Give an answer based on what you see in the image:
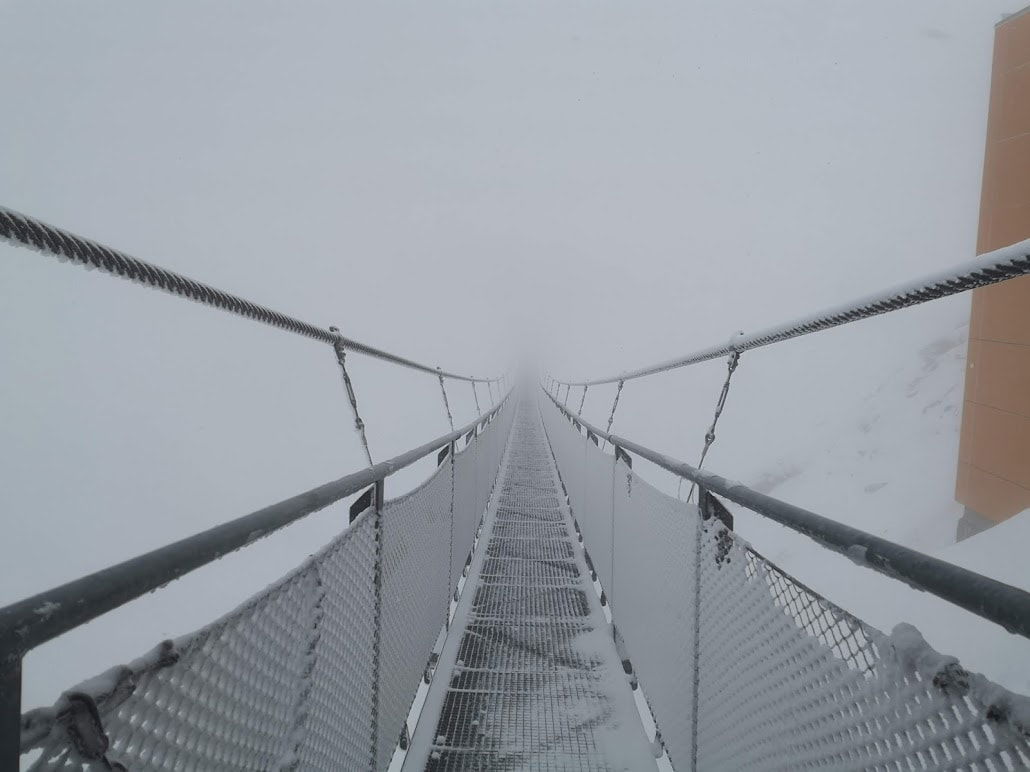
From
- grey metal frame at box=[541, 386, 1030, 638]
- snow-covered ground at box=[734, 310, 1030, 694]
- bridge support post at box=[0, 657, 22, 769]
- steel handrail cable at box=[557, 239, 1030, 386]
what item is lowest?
snow-covered ground at box=[734, 310, 1030, 694]

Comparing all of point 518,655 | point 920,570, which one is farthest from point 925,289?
point 518,655

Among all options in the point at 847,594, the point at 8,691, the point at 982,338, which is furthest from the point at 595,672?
the point at 847,594

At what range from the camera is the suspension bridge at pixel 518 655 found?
64 cm

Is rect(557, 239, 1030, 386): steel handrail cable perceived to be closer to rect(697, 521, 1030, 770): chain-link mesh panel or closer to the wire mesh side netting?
rect(697, 521, 1030, 770): chain-link mesh panel

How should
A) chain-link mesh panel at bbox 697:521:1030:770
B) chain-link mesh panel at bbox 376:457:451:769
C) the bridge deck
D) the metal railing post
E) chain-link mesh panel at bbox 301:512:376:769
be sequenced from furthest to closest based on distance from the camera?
1. the bridge deck
2. chain-link mesh panel at bbox 376:457:451:769
3. the metal railing post
4. chain-link mesh panel at bbox 301:512:376:769
5. chain-link mesh panel at bbox 697:521:1030:770

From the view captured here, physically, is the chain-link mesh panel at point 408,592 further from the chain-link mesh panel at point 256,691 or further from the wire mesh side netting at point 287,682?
the chain-link mesh panel at point 256,691

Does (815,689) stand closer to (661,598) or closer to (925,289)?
(925,289)

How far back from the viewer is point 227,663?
87 cm

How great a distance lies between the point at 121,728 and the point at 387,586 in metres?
1.09

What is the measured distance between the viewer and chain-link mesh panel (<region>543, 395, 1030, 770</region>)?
2.29 ft

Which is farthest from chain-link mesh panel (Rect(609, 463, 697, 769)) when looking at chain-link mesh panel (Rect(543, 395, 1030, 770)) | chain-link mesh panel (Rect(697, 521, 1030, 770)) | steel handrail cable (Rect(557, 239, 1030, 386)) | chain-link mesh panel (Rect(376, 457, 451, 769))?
chain-link mesh panel (Rect(376, 457, 451, 769))

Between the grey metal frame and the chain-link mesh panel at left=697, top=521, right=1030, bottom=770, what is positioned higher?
the grey metal frame

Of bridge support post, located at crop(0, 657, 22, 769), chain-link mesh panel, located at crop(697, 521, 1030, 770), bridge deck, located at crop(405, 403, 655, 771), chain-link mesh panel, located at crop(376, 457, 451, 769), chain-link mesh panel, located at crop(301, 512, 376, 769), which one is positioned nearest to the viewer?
bridge support post, located at crop(0, 657, 22, 769)

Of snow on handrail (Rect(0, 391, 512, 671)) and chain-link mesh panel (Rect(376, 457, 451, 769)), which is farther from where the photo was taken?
chain-link mesh panel (Rect(376, 457, 451, 769))
